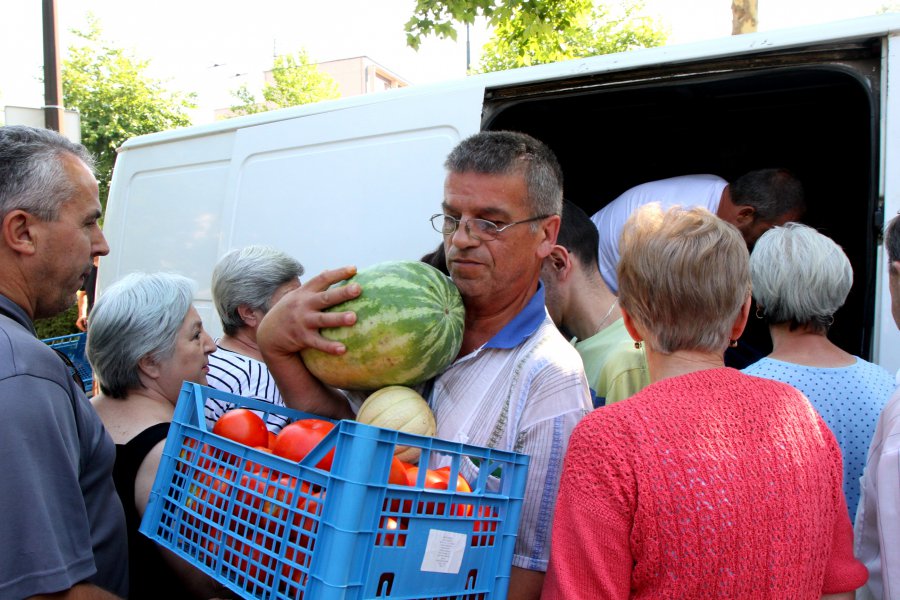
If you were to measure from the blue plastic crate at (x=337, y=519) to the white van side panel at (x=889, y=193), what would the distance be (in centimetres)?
169

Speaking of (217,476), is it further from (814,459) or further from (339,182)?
(339,182)

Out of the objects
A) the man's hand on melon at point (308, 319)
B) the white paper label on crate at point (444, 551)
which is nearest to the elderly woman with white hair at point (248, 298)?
the man's hand on melon at point (308, 319)

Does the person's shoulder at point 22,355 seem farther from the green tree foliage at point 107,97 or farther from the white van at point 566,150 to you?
the green tree foliage at point 107,97

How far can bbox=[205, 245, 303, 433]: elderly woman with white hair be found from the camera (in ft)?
11.4

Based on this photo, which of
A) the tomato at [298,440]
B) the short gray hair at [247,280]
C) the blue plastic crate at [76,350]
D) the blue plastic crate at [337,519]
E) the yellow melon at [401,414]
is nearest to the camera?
the blue plastic crate at [337,519]

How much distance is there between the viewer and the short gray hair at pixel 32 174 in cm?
199

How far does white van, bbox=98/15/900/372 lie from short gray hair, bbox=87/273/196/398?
4.57 ft

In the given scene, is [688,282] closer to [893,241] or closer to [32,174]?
[893,241]

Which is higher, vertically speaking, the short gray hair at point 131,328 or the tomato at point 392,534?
the short gray hair at point 131,328

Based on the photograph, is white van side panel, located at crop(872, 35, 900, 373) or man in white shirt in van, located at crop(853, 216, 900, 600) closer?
man in white shirt in van, located at crop(853, 216, 900, 600)

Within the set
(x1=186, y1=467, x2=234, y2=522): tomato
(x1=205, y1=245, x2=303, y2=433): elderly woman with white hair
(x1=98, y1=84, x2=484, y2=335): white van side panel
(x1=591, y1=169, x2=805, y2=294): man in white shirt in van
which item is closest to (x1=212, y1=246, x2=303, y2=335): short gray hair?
(x1=205, y1=245, x2=303, y2=433): elderly woman with white hair

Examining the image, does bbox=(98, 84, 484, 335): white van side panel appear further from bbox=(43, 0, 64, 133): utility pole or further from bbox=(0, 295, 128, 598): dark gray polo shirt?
bbox=(43, 0, 64, 133): utility pole

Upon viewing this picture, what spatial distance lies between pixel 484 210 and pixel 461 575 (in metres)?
1.00

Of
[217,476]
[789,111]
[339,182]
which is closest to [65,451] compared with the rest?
[217,476]
